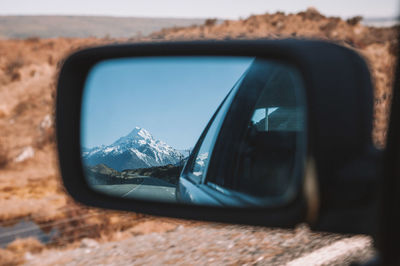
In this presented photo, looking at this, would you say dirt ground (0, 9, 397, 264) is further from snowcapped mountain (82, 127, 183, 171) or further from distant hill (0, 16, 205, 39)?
distant hill (0, 16, 205, 39)

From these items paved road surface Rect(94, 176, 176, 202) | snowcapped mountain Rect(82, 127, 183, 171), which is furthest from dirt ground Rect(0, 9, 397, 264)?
snowcapped mountain Rect(82, 127, 183, 171)

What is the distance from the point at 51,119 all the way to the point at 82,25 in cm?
7306

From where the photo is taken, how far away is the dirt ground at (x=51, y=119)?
728 cm

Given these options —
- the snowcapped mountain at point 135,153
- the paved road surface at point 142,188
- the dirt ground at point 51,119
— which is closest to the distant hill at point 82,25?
the dirt ground at point 51,119

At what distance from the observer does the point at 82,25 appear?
9369cm

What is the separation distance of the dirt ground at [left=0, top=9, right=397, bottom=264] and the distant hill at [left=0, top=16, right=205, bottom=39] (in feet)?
116

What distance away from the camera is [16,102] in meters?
28.9

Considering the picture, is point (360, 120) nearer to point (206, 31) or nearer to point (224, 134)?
point (224, 134)

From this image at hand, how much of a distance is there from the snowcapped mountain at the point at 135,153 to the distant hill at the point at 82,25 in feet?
249

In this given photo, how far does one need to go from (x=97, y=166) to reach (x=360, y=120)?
2.11 meters

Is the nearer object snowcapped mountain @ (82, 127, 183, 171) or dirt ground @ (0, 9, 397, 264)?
snowcapped mountain @ (82, 127, 183, 171)

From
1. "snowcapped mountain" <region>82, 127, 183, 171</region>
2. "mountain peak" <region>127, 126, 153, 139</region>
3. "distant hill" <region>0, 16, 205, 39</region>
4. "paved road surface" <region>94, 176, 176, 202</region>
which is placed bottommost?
"paved road surface" <region>94, 176, 176, 202</region>

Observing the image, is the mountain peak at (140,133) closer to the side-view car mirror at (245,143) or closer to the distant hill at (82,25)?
the side-view car mirror at (245,143)

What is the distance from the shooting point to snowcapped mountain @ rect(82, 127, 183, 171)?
112 inches
